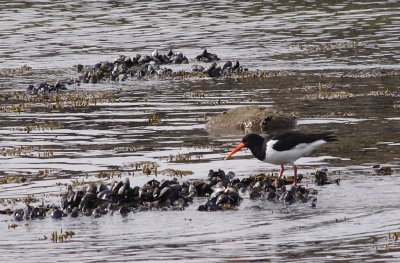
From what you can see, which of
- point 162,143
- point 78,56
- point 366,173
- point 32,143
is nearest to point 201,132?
point 162,143

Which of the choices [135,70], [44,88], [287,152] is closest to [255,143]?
[287,152]

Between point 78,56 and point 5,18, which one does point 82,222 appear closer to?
point 78,56

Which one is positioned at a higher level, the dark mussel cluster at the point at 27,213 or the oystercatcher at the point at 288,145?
the oystercatcher at the point at 288,145

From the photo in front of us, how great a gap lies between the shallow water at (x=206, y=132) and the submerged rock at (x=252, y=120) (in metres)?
0.67

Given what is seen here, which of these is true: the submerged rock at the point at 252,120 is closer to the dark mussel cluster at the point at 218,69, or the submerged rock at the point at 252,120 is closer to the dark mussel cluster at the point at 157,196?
the dark mussel cluster at the point at 157,196

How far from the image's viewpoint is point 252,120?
3153 cm

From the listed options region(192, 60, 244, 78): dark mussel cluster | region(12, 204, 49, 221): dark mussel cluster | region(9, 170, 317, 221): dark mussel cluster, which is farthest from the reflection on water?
region(12, 204, 49, 221): dark mussel cluster

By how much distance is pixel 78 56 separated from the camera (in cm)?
5238

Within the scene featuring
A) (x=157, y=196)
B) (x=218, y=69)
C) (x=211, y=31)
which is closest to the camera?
(x=157, y=196)

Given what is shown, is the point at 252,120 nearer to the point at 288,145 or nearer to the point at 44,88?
the point at 288,145

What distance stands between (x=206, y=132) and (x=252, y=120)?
1.59 meters

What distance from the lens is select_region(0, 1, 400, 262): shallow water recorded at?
725 inches

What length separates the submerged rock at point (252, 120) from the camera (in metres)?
31.3

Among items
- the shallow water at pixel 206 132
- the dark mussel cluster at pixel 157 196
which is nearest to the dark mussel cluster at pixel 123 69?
the shallow water at pixel 206 132
